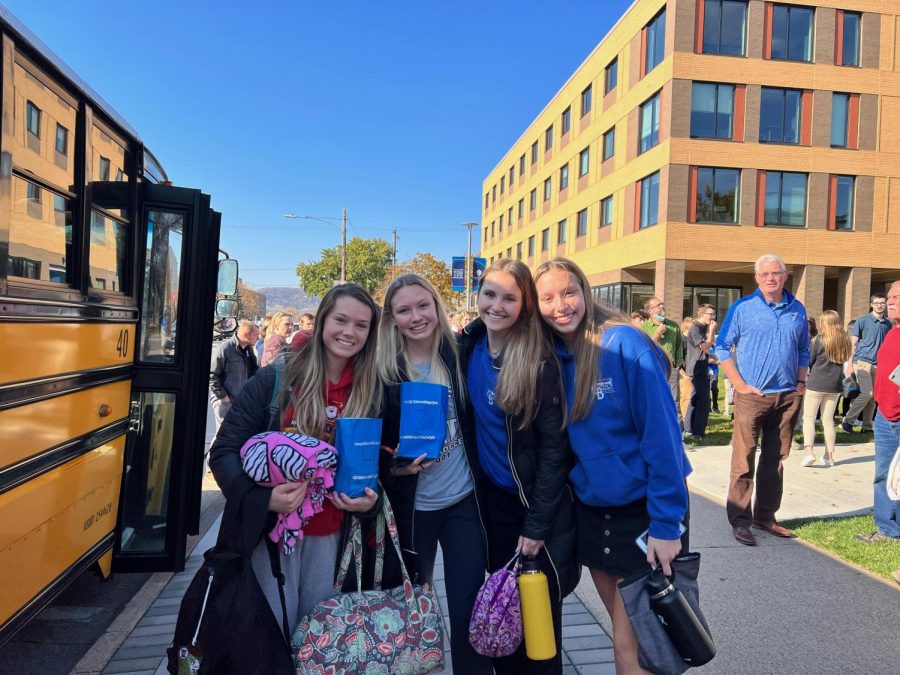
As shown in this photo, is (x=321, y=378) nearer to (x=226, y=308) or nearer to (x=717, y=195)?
(x=226, y=308)

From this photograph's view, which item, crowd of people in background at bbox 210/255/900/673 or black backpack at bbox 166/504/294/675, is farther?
crowd of people in background at bbox 210/255/900/673

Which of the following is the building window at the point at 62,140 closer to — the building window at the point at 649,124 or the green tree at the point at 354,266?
the building window at the point at 649,124

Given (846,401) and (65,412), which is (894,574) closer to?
(65,412)

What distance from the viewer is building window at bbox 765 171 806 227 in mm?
24156

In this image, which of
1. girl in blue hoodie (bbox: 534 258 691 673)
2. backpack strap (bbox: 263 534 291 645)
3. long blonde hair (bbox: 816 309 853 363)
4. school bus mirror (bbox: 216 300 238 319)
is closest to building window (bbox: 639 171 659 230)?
long blonde hair (bbox: 816 309 853 363)

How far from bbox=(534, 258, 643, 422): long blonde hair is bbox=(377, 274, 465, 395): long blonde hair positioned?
0.49 m

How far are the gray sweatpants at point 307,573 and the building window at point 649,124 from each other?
2556 centimetres

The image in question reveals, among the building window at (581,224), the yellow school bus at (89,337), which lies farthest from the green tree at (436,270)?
the yellow school bus at (89,337)

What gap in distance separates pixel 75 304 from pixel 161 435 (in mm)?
1345

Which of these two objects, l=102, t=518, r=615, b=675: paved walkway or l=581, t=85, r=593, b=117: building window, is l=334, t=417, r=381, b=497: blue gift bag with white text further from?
l=581, t=85, r=593, b=117: building window

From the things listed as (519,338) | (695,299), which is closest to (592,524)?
(519,338)

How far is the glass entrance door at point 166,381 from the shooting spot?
12.9 ft

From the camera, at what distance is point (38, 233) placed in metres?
2.68

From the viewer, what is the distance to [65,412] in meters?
2.91
